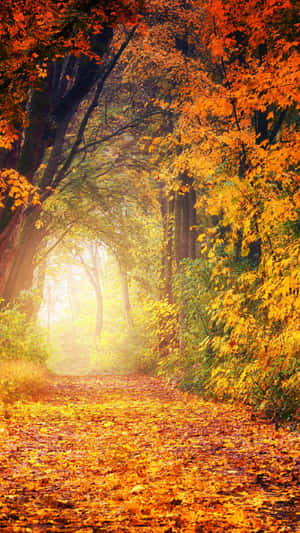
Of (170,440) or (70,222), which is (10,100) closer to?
(170,440)

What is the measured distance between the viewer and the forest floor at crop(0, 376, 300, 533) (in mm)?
3391

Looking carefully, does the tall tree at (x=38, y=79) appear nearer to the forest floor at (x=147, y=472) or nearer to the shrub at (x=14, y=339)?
the shrub at (x=14, y=339)

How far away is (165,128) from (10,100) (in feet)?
35.5

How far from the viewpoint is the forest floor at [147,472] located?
11.1 ft

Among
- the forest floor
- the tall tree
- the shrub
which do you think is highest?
the tall tree

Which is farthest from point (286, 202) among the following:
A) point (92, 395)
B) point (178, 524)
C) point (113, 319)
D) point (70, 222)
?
point (113, 319)

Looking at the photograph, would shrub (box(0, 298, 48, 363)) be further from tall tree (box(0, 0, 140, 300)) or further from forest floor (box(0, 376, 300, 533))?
forest floor (box(0, 376, 300, 533))

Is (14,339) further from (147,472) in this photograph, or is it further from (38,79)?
(147,472)

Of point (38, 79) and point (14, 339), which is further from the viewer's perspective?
point (14, 339)

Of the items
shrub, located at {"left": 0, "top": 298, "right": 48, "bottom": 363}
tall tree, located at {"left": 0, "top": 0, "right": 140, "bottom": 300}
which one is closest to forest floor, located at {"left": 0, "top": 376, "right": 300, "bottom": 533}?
tall tree, located at {"left": 0, "top": 0, "right": 140, "bottom": 300}

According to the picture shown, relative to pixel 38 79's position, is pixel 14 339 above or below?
below

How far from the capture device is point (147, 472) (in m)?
4.83

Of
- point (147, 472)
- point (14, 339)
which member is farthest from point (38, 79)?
point (14, 339)

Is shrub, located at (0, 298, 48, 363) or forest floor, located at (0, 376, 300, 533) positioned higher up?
shrub, located at (0, 298, 48, 363)
